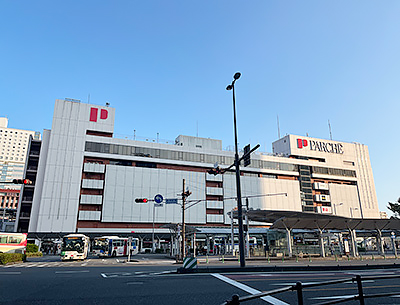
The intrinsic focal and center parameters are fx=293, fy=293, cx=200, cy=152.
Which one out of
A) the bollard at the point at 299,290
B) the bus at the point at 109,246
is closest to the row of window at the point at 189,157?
the bus at the point at 109,246

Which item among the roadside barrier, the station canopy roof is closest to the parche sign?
the station canopy roof

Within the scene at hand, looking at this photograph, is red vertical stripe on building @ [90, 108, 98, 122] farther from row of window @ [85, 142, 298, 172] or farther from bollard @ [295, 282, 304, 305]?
bollard @ [295, 282, 304, 305]

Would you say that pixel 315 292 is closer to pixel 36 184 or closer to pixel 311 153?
pixel 36 184

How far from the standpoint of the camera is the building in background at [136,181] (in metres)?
59.9

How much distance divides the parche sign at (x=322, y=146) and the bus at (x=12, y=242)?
71.9m

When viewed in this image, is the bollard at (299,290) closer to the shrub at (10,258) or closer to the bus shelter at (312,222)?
the shrub at (10,258)

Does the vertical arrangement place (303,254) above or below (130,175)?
below

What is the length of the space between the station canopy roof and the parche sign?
46007 mm

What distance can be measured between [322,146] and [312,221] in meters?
A: 57.6

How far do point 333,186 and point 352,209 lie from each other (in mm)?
8393

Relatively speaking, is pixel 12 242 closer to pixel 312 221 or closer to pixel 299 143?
pixel 312 221

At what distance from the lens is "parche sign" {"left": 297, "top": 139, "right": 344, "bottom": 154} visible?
280 feet

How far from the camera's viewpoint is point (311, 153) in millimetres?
85562

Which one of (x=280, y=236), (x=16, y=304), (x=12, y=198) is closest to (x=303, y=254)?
(x=280, y=236)
